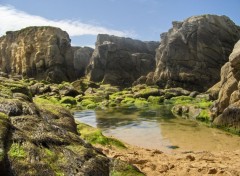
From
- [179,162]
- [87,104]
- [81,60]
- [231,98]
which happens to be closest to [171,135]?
[231,98]

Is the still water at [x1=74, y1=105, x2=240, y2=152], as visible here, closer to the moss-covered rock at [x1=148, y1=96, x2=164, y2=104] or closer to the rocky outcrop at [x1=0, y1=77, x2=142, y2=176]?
the rocky outcrop at [x1=0, y1=77, x2=142, y2=176]

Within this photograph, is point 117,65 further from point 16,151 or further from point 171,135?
point 16,151

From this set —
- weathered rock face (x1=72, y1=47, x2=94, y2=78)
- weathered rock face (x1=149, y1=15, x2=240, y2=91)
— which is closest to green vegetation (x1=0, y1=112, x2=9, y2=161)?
weathered rock face (x1=149, y1=15, x2=240, y2=91)

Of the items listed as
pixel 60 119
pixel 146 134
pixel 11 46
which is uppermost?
pixel 11 46

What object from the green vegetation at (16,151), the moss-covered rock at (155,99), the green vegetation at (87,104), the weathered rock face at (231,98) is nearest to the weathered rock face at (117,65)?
the moss-covered rock at (155,99)

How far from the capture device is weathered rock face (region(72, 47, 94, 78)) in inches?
5650

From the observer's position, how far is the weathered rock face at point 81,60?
144m

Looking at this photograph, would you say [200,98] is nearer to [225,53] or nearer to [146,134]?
[225,53]

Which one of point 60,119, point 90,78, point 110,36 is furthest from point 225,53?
point 60,119

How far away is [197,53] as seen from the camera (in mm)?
92812

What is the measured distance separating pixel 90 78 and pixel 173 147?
99401 millimetres

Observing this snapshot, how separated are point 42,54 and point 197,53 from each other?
2286 inches

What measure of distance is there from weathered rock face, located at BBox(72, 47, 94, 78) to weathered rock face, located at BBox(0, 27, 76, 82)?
17.1 meters

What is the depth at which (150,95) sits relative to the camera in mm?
76062
